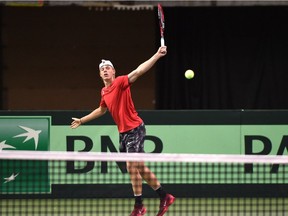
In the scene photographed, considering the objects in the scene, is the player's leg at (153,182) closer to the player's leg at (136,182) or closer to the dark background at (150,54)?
the player's leg at (136,182)

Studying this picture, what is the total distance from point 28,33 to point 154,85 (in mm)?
2248

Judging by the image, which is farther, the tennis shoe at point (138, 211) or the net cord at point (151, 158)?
the tennis shoe at point (138, 211)

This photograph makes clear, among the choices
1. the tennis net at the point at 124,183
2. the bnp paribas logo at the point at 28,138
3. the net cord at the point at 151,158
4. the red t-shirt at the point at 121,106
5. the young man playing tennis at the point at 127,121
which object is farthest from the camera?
the bnp paribas logo at the point at 28,138

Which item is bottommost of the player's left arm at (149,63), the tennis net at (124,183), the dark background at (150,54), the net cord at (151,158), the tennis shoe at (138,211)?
the tennis shoe at (138,211)

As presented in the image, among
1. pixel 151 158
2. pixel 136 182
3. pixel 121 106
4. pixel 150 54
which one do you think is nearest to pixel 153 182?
pixel 136 182

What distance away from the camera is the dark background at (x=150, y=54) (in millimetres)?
14539

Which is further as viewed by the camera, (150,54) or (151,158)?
(150,54)

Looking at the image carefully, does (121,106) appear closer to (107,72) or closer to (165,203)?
(107,72)

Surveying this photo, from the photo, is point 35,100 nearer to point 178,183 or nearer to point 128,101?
point 178,183

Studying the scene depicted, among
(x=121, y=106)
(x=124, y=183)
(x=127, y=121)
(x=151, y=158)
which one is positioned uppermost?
(x=121, y=106)

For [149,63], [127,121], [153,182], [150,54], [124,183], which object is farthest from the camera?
[150,54]

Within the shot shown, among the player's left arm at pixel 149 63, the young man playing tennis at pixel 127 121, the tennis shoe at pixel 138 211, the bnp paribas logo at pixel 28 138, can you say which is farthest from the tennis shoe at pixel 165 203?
the bnp paribas logo at pixel 28 138

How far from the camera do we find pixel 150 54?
1488 centimetres

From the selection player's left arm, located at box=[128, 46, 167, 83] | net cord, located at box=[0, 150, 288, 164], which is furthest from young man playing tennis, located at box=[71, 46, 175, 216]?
net cord, located at box=[0, 150, 288, 164]
